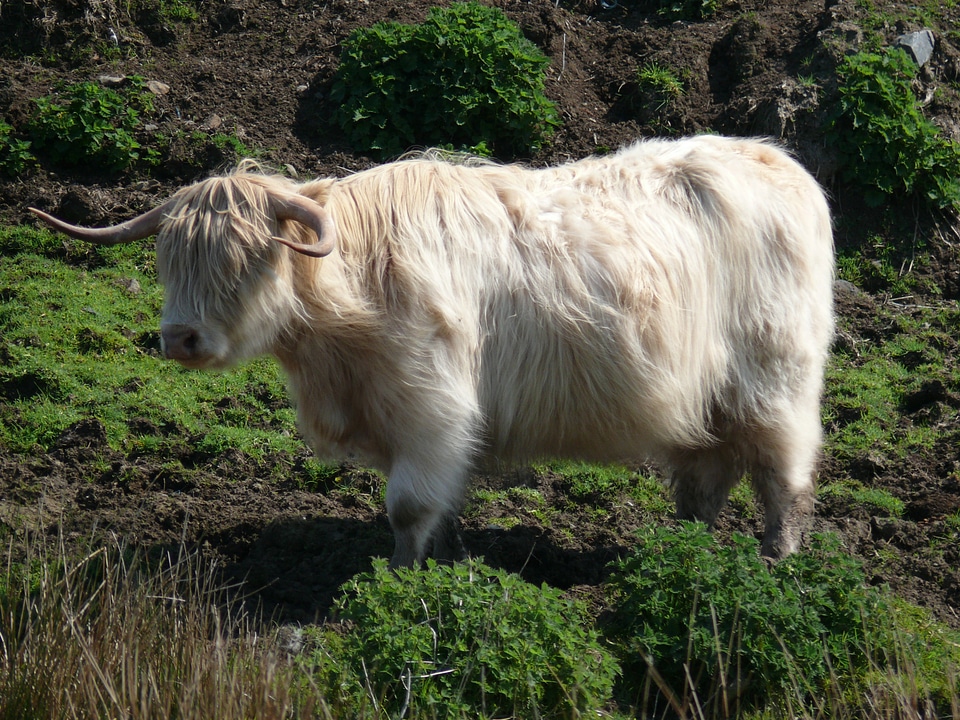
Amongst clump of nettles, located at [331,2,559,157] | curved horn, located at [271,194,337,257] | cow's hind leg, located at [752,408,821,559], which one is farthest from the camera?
clump of nettles, located at [331,2,559,157]

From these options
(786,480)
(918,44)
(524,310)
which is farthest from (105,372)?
(918,44)

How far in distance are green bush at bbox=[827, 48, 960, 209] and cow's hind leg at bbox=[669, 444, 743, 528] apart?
3421mm

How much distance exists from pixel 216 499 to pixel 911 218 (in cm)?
554

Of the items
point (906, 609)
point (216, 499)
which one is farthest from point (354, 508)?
point (906, 609)

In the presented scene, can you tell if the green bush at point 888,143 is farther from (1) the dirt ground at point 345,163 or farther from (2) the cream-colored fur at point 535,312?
(2) the cream-colored fur at point 535,312

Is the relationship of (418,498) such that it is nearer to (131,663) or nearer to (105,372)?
(131,663)

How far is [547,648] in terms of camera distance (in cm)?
382

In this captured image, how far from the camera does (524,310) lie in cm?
482

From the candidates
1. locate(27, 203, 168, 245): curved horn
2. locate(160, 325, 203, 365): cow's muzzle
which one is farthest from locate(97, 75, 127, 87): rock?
locate(160, 325, 203, 365): cow's muzzle

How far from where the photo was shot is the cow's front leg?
4652mm

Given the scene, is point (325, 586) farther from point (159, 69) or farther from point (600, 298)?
point (159, 69)

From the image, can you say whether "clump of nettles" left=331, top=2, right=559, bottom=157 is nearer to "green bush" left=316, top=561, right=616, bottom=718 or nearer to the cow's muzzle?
the cow's muzzle

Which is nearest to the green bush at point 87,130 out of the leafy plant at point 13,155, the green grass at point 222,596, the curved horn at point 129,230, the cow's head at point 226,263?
the leafy plant at point 13,155

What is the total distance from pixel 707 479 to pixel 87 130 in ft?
17.2
